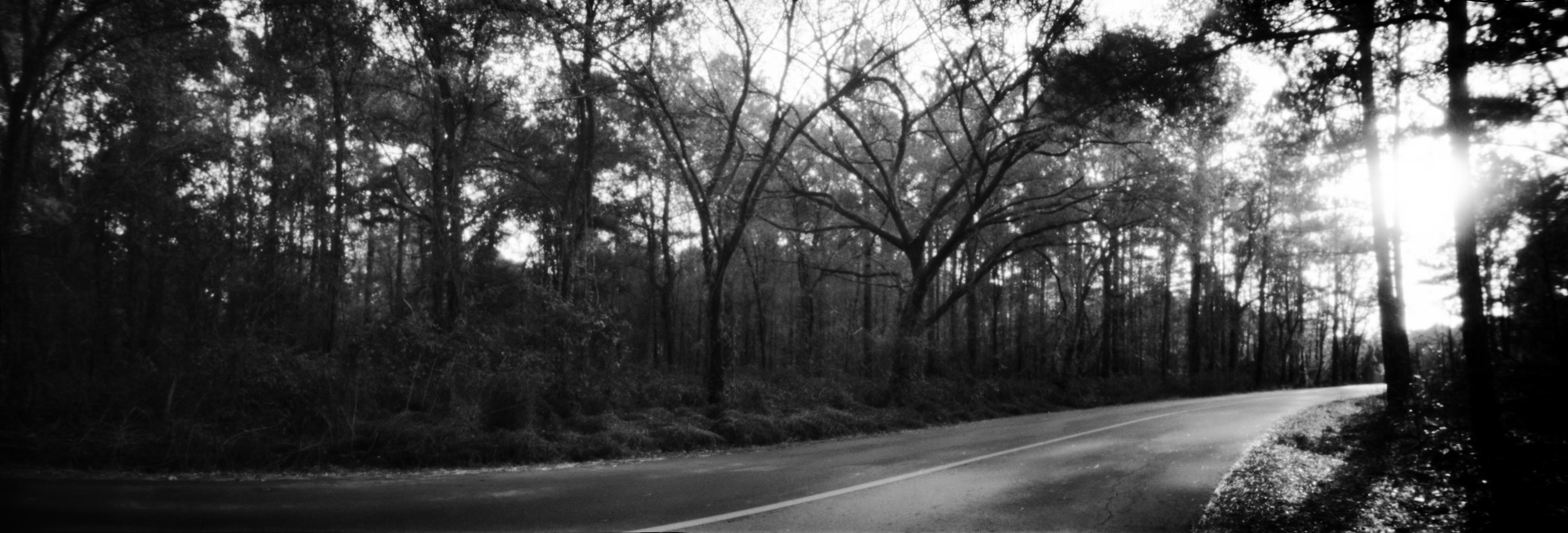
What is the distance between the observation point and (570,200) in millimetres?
18984

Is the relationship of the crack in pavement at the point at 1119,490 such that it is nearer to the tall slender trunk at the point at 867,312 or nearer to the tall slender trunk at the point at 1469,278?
the tall slender trunk at the point at 1469,278

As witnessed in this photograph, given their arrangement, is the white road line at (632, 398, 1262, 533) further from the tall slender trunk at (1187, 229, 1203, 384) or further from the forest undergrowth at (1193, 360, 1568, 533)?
the tall slender trunk at (1187, 229, 1203, 384)

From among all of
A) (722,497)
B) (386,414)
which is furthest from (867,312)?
(722,497)

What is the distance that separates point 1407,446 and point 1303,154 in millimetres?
4379

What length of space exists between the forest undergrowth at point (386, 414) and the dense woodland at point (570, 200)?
0.06 meters

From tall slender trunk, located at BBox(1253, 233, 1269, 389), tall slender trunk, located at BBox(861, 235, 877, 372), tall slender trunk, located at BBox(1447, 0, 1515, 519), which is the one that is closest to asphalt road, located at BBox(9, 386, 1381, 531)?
tall slender trunk, located at BBox(1447, 0, 1515, 519)

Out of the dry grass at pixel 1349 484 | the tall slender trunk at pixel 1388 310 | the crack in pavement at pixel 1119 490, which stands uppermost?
the tall slender trunk at pixel 1388 310

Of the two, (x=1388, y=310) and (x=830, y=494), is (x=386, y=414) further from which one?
(x=1388, y=310)

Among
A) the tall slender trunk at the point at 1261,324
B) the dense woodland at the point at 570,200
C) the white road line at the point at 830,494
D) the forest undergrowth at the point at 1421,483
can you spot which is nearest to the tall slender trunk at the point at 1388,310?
the dense woodland at the point at 570,200

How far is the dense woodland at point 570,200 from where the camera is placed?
7.69m

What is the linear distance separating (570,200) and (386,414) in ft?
30.9

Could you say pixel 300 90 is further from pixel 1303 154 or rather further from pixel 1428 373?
pixel 1428 373

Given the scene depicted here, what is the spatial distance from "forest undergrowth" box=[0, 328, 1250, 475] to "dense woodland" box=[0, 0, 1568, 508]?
56 millimetres

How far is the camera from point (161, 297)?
12.1 metres
